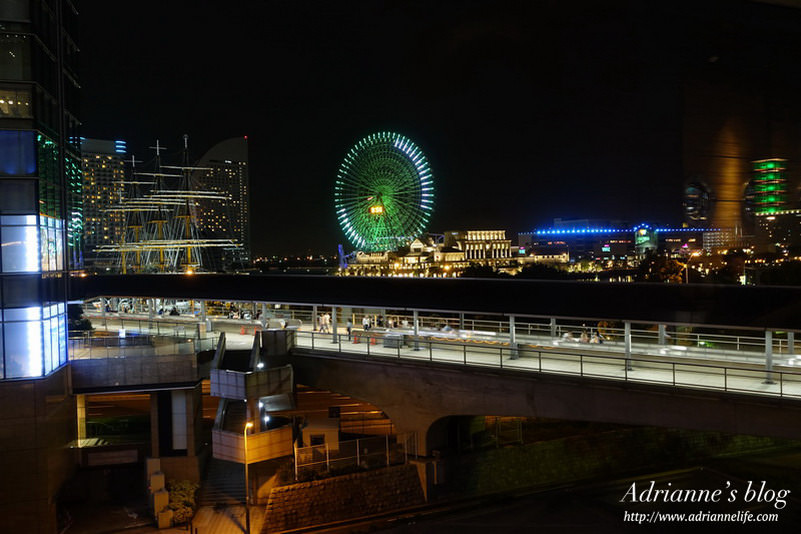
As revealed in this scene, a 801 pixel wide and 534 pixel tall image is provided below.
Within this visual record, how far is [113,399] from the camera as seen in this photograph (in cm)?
2602

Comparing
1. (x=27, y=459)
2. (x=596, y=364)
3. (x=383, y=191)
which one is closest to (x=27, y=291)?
(x=27, y=459)

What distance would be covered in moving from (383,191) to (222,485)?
36.7m

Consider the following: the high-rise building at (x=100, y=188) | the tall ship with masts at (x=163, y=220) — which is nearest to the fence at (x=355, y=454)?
the tall ship with masts at (x=163, y=220)

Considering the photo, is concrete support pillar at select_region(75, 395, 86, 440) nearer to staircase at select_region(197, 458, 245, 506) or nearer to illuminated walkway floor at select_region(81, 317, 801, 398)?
staircase at select_region(197, 458, 245, 506)

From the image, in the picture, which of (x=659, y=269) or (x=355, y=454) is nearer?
(x=355, y=454)

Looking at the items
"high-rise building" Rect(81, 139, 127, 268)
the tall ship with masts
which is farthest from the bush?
"high-rise building" Rect(81, 139, 127, 268)

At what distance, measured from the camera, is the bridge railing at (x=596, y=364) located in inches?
607

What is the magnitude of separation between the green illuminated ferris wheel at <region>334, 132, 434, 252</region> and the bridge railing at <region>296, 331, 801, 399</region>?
2964cm

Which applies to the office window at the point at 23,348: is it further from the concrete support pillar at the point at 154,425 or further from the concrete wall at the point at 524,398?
the concrete wall at the point at 524,398

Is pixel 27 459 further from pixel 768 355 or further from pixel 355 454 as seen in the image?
pixel 768 355

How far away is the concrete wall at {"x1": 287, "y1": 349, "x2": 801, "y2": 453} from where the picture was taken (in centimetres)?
1470

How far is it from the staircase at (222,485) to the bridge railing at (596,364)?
5.13 metres

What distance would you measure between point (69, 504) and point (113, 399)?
6.11 meters

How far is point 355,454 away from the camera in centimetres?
1944
